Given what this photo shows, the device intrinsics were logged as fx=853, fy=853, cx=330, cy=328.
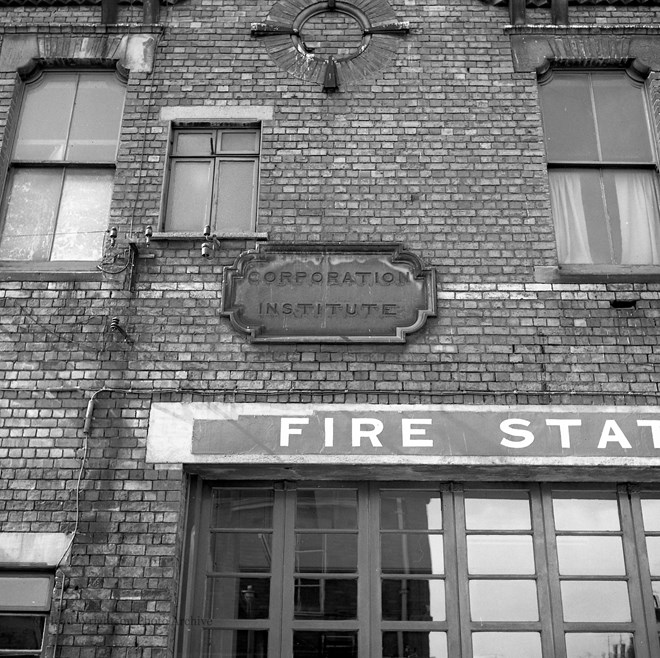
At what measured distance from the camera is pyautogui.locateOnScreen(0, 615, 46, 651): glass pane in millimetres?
6578

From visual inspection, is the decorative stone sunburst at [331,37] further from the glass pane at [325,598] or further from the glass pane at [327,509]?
the glass pane at [325,598]

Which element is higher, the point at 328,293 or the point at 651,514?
the point at 328,293

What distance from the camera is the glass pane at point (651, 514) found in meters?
7.16

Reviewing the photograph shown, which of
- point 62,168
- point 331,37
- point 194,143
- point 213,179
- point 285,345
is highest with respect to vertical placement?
point 331,37

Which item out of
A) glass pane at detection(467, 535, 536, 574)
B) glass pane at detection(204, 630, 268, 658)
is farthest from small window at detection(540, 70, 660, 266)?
glass pane at detection(204, 630, 268, 658)

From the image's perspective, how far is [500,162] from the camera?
27.0ft

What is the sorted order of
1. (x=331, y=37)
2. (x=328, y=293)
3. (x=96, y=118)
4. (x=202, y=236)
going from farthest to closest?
(x=331, y=37), (x=96, y=118), (x=202, y=236), (x=328, y=293)

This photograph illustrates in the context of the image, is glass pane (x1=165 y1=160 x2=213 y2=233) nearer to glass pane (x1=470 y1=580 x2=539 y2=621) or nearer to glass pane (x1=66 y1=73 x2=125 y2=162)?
glass pane (x1=66 y1=73 x2=125 y2=162)

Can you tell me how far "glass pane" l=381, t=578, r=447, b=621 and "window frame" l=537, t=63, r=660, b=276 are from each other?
3037 millimetres

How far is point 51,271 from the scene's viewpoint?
25.9 feet

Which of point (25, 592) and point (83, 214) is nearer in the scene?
point (25, 592)

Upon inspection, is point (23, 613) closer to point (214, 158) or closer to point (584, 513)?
point (214, 158)

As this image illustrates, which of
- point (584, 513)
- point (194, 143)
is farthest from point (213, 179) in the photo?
point (584, 513)

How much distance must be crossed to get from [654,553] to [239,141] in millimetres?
5405
